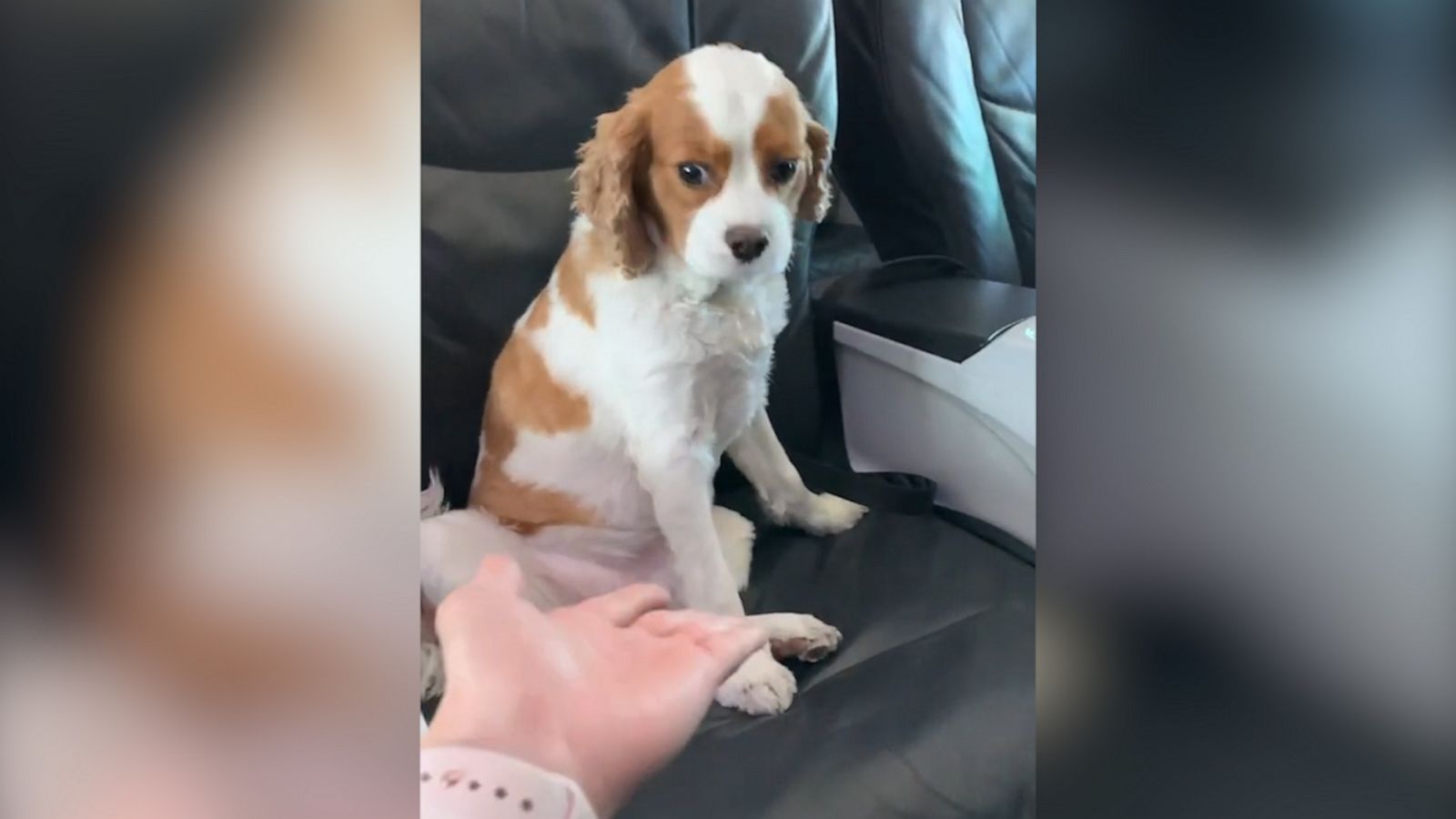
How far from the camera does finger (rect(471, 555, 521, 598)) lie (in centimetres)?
83

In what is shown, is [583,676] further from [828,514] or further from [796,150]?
[796,150]

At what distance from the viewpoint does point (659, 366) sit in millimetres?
848

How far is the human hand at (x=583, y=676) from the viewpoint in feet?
2.60

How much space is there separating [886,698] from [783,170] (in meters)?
0.41

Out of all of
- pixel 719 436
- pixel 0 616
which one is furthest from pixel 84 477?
pixel 719 436

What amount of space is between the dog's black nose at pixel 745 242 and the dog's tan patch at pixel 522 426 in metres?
0.17

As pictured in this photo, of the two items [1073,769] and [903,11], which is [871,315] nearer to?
[903,11]

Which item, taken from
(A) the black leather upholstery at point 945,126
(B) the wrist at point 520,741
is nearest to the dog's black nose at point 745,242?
(A) the black leather upholstery at point 945,126

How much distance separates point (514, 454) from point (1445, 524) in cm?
80

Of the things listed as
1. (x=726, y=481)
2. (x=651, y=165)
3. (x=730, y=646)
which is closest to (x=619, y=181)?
(x=651, y=165)

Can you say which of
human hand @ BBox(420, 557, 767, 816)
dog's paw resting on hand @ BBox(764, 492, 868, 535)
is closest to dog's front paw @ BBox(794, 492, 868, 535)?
dog's paw resting on hand @ BBox(764, 492, 868, 535)

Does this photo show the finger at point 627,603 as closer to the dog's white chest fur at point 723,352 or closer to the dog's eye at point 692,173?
the dog's white chest fur at point 723,352

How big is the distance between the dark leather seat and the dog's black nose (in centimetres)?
6

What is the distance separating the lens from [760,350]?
878 millimetres
